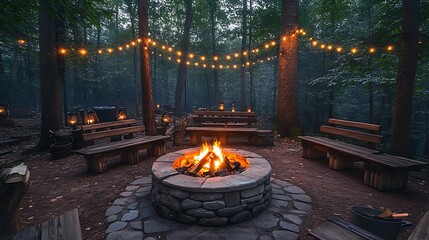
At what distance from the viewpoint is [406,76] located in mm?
5867

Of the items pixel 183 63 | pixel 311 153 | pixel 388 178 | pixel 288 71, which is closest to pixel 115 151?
pixel 311 153

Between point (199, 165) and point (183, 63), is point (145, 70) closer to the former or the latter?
point (199, 165)

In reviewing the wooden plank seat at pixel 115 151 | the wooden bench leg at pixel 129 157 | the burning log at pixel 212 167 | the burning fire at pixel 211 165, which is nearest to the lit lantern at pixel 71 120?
the wooden plank seat at pixel 115 151

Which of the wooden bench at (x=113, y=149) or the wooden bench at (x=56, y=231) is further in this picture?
the wooden bench at (x=113, y=149)

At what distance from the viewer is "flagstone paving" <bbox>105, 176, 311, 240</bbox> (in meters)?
2.98

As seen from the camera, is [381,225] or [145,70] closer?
[381,225]

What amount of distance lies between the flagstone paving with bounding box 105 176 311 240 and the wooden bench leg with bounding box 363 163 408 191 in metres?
1.79

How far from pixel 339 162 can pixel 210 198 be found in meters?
4.39

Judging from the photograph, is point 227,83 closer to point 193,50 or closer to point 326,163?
point 193,50

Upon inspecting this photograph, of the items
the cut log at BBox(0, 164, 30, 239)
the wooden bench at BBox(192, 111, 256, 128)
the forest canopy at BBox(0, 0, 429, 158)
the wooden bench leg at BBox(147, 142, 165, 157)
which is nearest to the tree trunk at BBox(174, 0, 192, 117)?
the forest canopy at BBox(0, 0, 429, 158)

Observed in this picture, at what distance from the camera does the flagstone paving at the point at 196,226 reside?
9.78 feet

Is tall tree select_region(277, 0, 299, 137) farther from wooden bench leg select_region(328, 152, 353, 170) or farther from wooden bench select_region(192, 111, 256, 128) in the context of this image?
wooden bench leg select_region(328, 152, 353, 170)

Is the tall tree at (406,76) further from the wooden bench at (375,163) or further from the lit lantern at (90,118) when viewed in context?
the lit lantern at (90,118)

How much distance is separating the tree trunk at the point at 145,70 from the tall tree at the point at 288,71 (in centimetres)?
571
